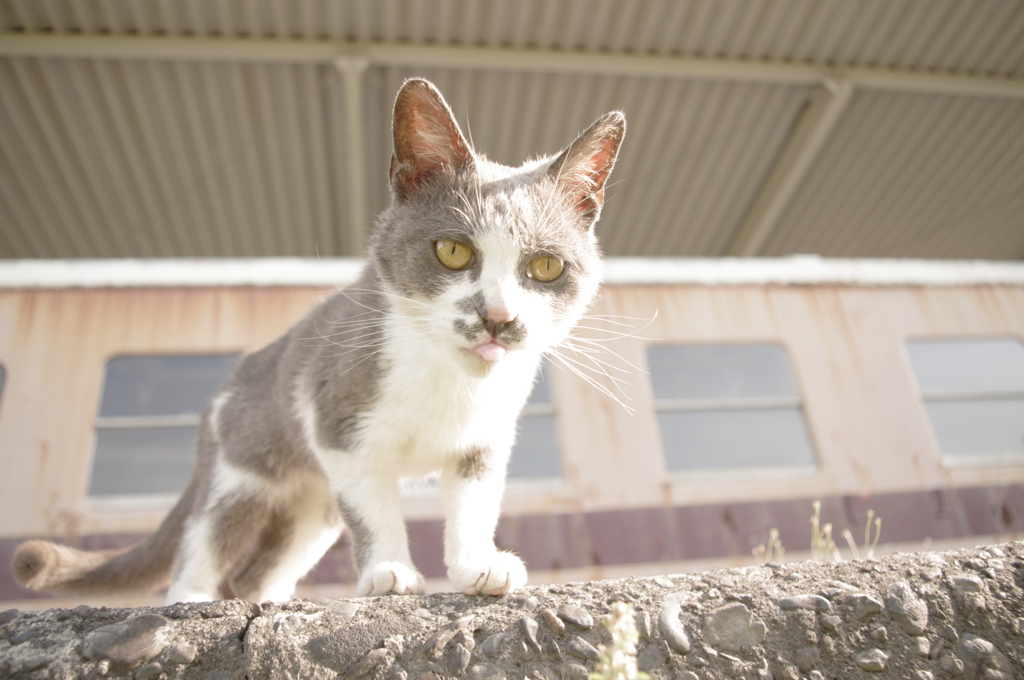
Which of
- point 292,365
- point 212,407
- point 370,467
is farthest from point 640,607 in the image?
point 212,407

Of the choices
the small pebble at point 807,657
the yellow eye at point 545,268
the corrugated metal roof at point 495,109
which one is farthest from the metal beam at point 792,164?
the small pebble at point 807,657

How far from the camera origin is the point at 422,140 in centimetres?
179

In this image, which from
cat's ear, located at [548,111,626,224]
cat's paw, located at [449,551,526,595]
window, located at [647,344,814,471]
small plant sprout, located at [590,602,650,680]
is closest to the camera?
small plant sprout, located at [590,602,650,680]

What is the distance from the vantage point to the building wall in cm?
443

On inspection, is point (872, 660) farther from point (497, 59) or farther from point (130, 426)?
point (130, 426)

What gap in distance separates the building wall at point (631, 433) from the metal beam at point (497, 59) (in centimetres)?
177

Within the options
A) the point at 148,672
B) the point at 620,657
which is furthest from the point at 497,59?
the point at 620,657

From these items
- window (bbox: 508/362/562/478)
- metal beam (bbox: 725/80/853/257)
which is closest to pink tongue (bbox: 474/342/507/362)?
window (bbox: 508/362/562/478)

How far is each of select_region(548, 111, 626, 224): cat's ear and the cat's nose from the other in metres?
0.54

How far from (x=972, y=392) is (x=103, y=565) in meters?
6.35

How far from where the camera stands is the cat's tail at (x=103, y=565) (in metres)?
1.99

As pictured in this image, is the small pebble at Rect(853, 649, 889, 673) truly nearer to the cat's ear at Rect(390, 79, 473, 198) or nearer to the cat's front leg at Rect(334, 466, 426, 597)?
the cat's front leg at Rect(334, 466, 426, 597)

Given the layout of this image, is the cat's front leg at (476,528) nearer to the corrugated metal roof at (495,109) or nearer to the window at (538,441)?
the window at (538,441)

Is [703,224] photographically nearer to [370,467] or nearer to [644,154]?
[644,154]
